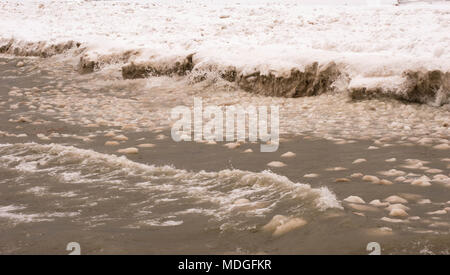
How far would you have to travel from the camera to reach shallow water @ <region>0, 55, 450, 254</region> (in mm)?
3271

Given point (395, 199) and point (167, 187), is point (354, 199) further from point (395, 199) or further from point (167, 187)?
point (167, 187)

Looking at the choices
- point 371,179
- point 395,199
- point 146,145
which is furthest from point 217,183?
point 146,145

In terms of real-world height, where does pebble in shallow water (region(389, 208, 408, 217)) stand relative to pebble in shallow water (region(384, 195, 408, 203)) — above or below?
above

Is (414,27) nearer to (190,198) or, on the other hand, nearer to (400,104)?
(400,104)

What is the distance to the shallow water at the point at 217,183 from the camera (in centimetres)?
327

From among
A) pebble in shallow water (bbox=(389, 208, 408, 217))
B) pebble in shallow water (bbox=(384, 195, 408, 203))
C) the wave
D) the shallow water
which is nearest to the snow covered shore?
the shallow water

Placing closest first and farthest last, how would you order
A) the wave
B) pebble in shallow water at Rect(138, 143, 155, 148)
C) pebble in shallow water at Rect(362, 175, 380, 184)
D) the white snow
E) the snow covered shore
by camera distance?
the wave, pebble in shallow water at Rect(362, 175, 380, 184), pebble in shallow water at Rect(138, 143, 155, 148), the snow covered shore, the white snow

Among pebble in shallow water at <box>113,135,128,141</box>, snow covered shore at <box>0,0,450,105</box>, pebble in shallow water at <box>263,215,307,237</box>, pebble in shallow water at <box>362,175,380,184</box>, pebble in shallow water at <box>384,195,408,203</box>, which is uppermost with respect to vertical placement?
snow covered shore at <box>0,0,450,105</box>

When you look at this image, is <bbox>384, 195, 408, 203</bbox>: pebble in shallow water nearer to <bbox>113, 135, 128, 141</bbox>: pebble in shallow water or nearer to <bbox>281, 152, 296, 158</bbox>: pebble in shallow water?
<bbox>281, 152, 296, 158</bbox>: pebble in shallow water

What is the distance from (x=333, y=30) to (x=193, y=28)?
379 centimetres

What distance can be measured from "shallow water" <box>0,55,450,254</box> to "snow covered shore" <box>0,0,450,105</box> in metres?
0.52

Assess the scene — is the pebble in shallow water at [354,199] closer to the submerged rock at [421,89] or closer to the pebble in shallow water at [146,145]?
the pebble in shallow water at [146,145]

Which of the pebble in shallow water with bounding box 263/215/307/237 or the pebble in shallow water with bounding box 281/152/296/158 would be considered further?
the pebble in shallow water with bounding box 281/152/296/158
